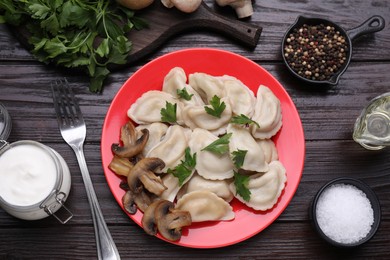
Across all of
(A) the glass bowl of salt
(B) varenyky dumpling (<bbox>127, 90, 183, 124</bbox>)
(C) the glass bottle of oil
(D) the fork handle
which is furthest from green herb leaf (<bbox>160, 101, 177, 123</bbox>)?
(C) the glass bottle of oil

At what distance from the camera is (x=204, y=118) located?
2264 mm

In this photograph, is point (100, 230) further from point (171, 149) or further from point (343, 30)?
point (343, 30)

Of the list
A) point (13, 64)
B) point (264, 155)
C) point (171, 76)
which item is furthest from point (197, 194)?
point (13, 64)

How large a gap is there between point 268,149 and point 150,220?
51 centimetres

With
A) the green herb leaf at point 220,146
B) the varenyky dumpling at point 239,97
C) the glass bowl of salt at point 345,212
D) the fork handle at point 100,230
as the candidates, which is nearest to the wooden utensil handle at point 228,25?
the varenyky dumpling at point 239,97

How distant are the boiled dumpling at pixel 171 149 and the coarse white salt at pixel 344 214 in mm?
554

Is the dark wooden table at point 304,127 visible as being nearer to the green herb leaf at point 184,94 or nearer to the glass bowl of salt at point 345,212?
the glass bowl of salt at point 345,212

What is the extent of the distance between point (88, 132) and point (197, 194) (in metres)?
0.51

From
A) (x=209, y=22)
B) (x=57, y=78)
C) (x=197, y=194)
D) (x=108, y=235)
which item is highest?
(x=209, y=22)

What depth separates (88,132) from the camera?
2.39 meters

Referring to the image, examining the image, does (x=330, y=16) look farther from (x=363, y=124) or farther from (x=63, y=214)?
(x=63, y=214)

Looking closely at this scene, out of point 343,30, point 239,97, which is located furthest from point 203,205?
point 343,30

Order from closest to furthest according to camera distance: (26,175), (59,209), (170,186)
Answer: (26,175) → (170,186) → (59,209)

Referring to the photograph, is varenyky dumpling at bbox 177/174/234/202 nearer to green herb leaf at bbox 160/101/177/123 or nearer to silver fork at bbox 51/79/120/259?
green herb leaf at bbox 160/101/177/123
